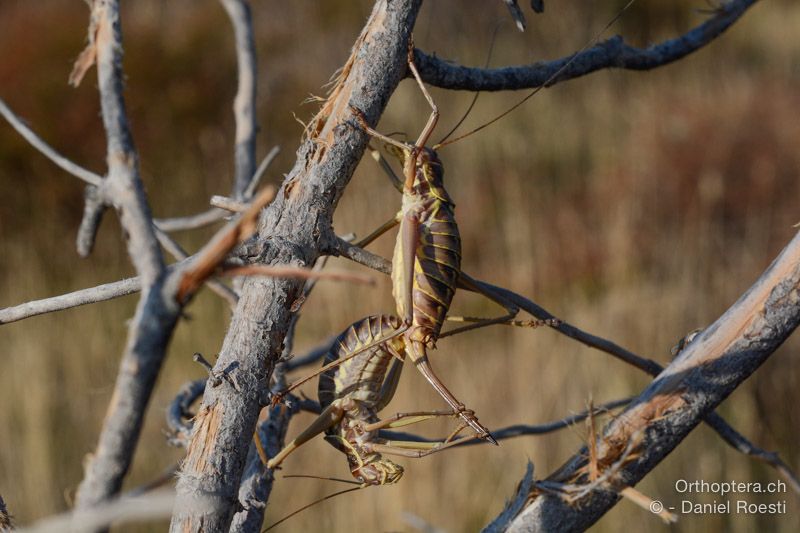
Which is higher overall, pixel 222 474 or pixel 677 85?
pixel 677 85

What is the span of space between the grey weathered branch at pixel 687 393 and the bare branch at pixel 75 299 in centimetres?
41

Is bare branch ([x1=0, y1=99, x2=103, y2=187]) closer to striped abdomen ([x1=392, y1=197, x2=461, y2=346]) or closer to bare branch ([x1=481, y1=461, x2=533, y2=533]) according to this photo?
striped abdomen ([x1=392, y1=197, x2=461, y2=346])

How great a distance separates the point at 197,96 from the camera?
19.2 feet

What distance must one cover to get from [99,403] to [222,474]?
11.0 feet

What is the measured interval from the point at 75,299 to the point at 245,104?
1.97ft

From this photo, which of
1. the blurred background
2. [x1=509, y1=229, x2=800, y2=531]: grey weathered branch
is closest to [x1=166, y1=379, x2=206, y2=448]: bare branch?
[x1=509, y1=229, x2=800, y2=531]: grey weathered branch

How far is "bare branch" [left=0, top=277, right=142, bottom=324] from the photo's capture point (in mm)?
614

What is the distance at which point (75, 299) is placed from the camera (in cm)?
62

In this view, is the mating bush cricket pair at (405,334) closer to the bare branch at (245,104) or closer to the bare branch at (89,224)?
the bare branch at (89,224)

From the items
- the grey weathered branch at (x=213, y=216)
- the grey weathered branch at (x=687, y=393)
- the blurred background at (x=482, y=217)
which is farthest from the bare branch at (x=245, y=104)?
the blurred background at (x=482, y=217)

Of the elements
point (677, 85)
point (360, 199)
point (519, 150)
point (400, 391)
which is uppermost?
point (677, 85)

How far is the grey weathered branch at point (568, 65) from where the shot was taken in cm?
77

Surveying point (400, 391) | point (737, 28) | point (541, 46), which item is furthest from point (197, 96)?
point (737, 28)

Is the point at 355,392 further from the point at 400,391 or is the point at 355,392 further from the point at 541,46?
the point at 541,46
